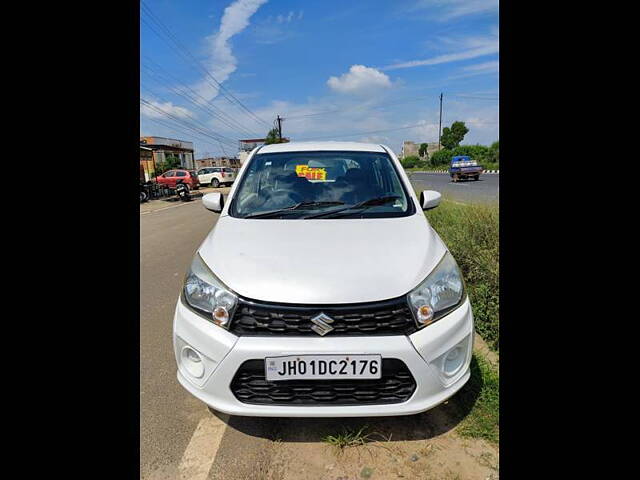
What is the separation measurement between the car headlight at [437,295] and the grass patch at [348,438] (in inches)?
27.4

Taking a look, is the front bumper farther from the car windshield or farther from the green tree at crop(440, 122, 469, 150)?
the green tree at crop(440, 122, 469, 150)

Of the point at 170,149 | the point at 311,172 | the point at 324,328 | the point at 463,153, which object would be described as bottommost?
the point at 324,328

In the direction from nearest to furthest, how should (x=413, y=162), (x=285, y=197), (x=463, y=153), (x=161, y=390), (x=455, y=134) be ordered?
(x=161, y=390) < (x=285, y=197) < (x=463, y=153) < (x=455, y=134) < (x=413, y=162)

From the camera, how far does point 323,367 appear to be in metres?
1.55

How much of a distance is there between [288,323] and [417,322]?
0.60m

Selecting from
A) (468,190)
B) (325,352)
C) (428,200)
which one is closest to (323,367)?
(325,352)

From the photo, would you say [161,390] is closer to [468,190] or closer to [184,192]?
[468,190]

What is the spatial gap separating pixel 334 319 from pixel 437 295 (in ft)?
1.77

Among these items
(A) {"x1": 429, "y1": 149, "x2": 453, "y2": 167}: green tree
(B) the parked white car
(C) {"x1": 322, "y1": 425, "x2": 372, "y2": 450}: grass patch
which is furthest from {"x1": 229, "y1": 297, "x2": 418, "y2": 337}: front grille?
(A) {"x1": 429, "y1": 149, "x2": 453, "y2": 167}: green tree

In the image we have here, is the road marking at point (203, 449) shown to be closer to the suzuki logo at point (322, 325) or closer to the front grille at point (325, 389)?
the front grille at point (325, 389)
